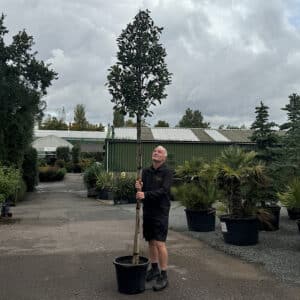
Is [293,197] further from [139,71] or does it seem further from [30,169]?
[30,169]

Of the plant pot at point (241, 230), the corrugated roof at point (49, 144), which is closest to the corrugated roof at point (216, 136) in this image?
the plant pot at point (241, 230)

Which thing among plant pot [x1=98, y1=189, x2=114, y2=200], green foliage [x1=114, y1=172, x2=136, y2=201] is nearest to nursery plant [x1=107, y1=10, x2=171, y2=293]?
green foliage [x1=114, y1=172, x2=136, y2=201]

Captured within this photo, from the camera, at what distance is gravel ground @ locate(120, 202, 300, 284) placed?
7.89 metres

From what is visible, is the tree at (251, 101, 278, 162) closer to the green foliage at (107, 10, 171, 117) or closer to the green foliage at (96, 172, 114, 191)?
the green foliage at (107, 10, 171, 117)

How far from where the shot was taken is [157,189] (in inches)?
266

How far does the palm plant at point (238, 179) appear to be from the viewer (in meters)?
10.2

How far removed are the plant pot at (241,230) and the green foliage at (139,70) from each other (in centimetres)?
389

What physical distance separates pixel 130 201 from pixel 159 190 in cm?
1541

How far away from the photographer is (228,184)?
10.3 metres

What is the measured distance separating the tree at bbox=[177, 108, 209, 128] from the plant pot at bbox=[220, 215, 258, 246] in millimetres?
63872

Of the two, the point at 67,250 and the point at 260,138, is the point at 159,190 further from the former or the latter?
the point at 260,138

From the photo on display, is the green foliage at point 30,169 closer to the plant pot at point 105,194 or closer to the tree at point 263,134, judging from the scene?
the plant pot at point 105,194

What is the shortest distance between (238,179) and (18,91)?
52.4 ft

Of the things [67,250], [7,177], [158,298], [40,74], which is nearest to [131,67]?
[158,298]
